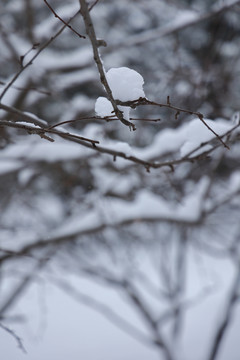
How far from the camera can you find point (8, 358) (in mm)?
2449

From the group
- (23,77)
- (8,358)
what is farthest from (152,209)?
(8,358)

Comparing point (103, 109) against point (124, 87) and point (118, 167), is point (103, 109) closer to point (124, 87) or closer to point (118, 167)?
point (124, 87)

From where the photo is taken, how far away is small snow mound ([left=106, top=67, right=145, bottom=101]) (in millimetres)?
774

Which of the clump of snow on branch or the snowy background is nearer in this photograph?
the clump of snow on branch

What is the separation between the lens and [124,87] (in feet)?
2.56

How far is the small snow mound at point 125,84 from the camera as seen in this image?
30.5 inches

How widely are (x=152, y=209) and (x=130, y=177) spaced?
92 cm

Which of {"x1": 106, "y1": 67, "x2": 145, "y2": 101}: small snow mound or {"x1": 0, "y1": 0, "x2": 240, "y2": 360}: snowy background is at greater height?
{"x1": 0, "y1": 0, "x2": 240, "y2": 360}: snowy background

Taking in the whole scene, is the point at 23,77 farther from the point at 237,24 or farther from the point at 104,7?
the point at 237,24

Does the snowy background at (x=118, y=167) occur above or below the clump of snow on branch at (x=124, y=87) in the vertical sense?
above

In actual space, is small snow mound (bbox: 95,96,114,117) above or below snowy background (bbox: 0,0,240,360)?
below

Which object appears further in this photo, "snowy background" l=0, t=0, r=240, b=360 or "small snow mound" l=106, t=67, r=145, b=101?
"snowy background" l=0, t=0, r=240, b=360

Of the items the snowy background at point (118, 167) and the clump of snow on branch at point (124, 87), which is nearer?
the clump of snow on branch at point (124, 87)

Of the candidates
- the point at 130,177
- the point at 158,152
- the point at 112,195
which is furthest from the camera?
the point at 130,177
